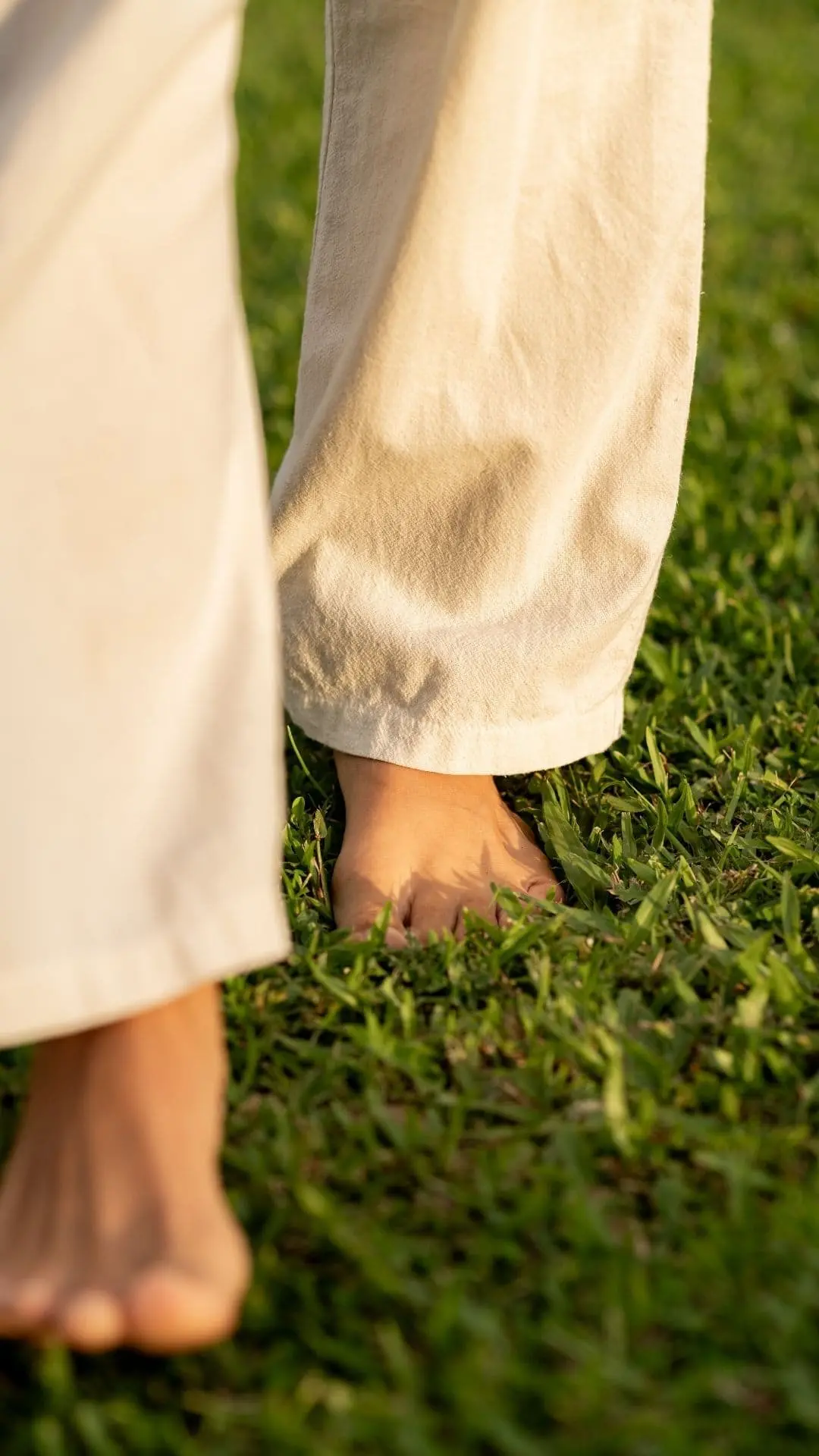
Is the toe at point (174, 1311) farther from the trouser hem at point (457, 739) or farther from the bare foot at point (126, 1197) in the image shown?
the trouser hem at point (457, 739)

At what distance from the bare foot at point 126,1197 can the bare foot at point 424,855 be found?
41cm

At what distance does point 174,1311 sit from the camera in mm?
999

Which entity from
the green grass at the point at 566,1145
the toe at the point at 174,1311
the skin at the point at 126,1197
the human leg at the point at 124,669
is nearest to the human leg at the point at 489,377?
the green grass at the point at 566,1145

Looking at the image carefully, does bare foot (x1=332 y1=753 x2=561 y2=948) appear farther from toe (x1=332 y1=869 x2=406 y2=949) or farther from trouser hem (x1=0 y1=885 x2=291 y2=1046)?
trouser hem (x1=0 y1=885 x2=291 y2=1046)

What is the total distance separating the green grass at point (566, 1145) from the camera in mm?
1001

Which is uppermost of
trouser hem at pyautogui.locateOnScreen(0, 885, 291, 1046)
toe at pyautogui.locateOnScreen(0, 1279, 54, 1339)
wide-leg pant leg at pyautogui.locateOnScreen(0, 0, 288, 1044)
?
wide-leg pant leg at pyautogui.locateOnScreen(0, 0, 288, 1044)

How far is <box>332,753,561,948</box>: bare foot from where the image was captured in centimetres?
156

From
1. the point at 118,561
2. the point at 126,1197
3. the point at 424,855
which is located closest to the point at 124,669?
the point at 118,561

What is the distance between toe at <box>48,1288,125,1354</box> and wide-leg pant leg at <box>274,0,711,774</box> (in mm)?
716

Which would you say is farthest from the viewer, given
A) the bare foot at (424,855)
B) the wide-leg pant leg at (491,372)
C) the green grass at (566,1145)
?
the bare foot at (424,855)

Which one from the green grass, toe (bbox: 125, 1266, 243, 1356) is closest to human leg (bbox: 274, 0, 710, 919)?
the green grass

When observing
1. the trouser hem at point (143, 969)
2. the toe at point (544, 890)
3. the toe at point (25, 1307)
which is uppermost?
the trouser hem at point (143, 969)

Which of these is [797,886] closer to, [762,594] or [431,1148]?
[431,1148]

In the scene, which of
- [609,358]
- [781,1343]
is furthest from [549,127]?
[781,1343]
